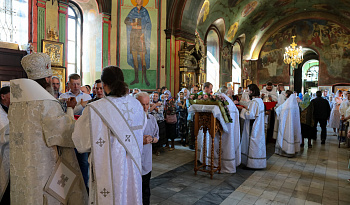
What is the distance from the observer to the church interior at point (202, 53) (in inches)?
186

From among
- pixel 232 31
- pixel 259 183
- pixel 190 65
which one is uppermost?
pixel 232 31

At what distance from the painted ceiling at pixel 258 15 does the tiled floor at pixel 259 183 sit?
1004 cm

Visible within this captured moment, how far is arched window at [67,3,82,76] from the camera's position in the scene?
11.2 m

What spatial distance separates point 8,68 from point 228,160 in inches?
290

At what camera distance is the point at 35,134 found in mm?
2240

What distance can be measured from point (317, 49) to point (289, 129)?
18.6 meters

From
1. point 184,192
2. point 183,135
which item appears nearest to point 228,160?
point 184,192

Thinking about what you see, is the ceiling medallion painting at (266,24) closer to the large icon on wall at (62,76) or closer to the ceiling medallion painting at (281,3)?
the ceiling medallion painting at (281,3)

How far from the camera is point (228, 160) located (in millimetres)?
5422

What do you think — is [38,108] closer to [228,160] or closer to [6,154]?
[6,154]

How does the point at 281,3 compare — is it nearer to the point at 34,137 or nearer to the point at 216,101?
the point at 216,101

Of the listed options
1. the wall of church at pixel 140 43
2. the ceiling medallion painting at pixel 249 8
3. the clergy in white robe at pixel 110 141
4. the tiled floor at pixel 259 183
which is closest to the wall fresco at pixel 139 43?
the wall of church at pixel 140 43

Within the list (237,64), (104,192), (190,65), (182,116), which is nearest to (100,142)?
(104,192)

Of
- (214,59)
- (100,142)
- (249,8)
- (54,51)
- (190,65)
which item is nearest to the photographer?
(100,142)
